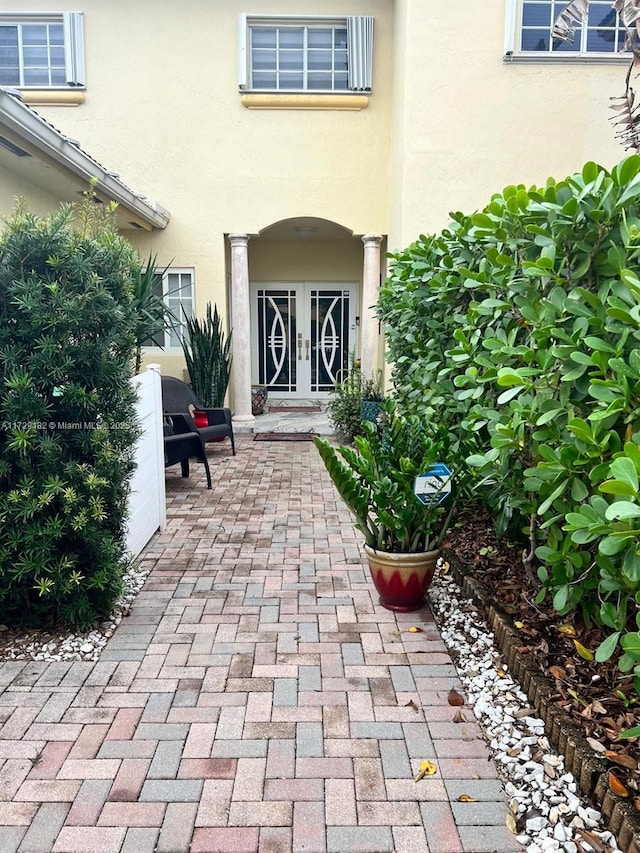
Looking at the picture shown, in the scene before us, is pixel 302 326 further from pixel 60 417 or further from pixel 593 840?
pixel 593 840

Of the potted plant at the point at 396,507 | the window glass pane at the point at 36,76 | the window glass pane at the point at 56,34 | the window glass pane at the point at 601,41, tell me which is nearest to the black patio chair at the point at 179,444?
the potted plant at the point at 396,507

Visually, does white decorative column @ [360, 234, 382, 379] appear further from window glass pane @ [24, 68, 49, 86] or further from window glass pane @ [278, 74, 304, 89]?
window glass pane @ [24, 68, 49, 86]

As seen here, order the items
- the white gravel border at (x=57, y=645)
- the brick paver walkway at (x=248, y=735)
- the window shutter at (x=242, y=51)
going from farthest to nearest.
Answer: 1. the window shutter at (x=242, y=51)
2. the white gravel border at (x=57, y=645)
3. the brick paver walkway at (x=248, y=735)

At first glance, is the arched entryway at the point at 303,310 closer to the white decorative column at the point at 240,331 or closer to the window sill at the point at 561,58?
the white decorative column at the point at 240,331

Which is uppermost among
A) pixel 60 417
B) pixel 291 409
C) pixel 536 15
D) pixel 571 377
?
pixel 536 15

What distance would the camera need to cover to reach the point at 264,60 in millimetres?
8641

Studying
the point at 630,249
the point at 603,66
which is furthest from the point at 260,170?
the point at 630,249

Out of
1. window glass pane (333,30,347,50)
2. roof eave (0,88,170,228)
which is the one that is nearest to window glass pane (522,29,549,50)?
window glass pane (333,30,347,50)

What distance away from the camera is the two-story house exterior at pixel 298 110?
7355 millimetres

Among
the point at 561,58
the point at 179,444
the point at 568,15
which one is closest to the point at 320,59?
the point at 561,58

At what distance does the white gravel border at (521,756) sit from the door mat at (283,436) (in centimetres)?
569

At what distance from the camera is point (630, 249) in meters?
1.99

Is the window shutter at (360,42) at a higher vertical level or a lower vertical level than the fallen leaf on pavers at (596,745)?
higher

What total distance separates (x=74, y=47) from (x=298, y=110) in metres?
3.19
